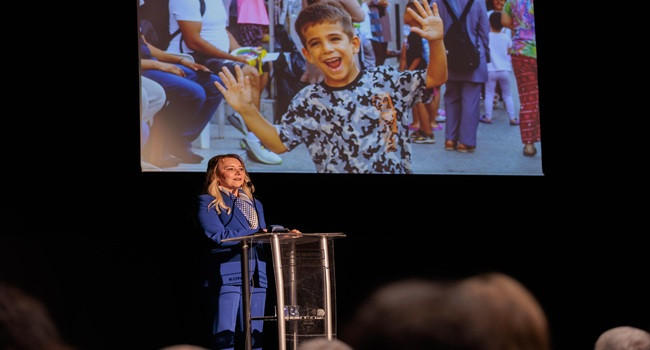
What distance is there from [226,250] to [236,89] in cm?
170

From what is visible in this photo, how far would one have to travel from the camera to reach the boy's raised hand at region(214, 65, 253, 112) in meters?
5.73

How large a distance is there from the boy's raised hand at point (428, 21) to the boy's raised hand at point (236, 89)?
1207mm

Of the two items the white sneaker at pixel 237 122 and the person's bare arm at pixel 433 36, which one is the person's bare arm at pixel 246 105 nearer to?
the white sneaker at pixel 237 122

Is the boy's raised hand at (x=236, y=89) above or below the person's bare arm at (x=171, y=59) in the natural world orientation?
below

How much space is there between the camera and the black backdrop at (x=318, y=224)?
5449mm

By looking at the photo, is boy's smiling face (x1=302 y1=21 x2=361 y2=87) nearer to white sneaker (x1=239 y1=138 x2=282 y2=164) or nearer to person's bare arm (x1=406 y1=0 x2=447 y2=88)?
person's bare arm (x1=406 y1=0 x2=447 y2=88)

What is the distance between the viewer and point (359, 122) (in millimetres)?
5949

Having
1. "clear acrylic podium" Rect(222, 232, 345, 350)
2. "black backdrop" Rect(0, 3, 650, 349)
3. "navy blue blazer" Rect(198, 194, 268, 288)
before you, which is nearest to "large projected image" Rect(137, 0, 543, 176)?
"black backdrop" Rect(0, 3, 650, 349)

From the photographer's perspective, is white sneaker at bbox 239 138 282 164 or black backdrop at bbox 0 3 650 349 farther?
white sneaker at bbox 239 138 282 164

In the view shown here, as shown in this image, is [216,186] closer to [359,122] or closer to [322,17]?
[359,122]

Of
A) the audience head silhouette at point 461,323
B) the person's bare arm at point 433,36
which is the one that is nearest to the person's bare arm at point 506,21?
the person's bare arm at point 433,36

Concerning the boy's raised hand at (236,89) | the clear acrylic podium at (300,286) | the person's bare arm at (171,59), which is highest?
the person's bare arm at (171,59)
